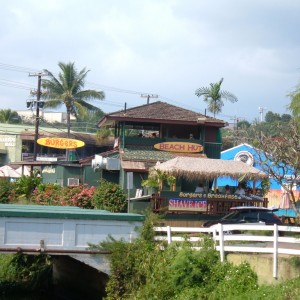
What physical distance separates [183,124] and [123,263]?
2112 cm

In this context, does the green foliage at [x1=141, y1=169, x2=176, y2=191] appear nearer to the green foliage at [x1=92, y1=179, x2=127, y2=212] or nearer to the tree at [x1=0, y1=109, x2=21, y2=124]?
the green foliage at [x1=92, y1=179, x2=127, y2=212]

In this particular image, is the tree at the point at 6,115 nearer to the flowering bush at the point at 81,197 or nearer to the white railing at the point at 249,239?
the flowering bush at the point at 81,197

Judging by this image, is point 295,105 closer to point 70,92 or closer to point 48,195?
point 48,195

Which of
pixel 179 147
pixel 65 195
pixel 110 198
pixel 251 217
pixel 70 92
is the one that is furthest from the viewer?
pixel 70 92

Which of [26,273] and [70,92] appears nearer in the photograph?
[26,273]

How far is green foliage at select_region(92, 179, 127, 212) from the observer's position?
32062 millimetres

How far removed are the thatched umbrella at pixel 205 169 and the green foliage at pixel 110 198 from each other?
252cm

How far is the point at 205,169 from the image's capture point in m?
30.5

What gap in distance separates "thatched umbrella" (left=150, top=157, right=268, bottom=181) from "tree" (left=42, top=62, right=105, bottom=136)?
32859mm

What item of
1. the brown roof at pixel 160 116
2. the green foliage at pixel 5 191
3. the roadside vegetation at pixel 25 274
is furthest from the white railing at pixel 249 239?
the green foliage at pixel 5 191

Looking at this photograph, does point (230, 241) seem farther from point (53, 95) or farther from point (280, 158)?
point (53, 95)

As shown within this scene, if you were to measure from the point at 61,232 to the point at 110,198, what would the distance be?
11.8 m

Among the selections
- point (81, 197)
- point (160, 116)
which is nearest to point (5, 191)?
point (81, 197)

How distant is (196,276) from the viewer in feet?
58.0
